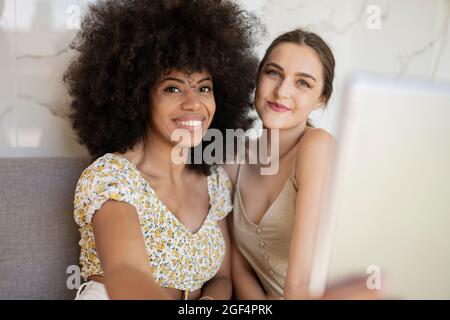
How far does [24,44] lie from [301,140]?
0.85m

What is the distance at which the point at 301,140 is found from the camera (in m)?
1.30

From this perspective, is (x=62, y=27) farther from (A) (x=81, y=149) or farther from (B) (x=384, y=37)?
(B) (x=384, y=37)

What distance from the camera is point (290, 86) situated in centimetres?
132

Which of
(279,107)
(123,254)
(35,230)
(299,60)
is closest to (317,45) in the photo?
(299,60)

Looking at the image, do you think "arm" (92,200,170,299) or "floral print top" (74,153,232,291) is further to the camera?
"floral print top" (74,153,232,291)

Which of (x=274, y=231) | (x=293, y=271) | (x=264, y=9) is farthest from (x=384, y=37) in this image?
(x=293, y=271)

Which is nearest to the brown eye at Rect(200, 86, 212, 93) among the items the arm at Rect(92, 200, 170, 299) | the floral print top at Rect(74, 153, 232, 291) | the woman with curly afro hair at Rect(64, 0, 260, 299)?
the woman with curly afro hair at Rect(64, 0, 260, 299)

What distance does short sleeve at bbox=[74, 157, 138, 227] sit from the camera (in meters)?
1.08

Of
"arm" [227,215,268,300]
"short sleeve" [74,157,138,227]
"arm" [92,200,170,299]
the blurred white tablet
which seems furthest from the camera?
"arm" [227,215,268,300]

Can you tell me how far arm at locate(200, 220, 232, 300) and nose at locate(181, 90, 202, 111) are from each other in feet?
1.27

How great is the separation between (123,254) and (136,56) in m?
0.51

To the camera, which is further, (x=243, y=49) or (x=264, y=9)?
(x=264, y=9)

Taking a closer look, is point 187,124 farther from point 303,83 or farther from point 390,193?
point 390,193

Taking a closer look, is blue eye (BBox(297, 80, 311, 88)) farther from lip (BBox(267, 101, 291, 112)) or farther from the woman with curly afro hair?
the woman with curly afro hair
